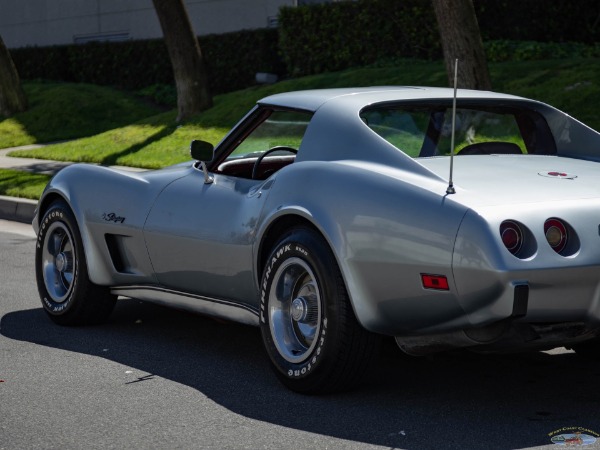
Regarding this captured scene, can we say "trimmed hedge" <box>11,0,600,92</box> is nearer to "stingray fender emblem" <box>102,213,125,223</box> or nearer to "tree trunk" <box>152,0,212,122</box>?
"tree trunk" <box>152,0,212,122</box>

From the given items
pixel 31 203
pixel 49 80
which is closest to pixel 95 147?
pixel 31 203

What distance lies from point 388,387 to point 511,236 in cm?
118

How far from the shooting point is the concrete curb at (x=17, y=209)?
13023 millimetres

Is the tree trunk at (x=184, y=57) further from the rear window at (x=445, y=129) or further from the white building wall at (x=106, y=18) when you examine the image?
the rear window at (x=445, y=129)

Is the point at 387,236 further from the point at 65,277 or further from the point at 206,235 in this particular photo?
the point at 65,277

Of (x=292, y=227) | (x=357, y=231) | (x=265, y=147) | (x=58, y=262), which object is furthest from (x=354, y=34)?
(x=357, y=231)

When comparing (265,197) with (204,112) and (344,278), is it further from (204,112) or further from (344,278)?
(204,112)

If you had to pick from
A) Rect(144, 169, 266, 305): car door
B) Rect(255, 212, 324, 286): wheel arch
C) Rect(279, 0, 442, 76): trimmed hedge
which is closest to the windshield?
Rect(144, 169, 266, 305): car door

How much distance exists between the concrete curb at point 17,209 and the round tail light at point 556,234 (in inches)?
355

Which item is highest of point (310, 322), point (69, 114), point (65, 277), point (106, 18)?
point (106, 18)

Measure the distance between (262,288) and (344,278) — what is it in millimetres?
580

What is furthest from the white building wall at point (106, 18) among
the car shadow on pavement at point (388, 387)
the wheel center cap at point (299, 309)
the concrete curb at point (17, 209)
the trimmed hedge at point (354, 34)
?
the wheel center cap at point (299, 309)

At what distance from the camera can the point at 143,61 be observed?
28062 millimetres

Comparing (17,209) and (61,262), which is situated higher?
(61,262)
